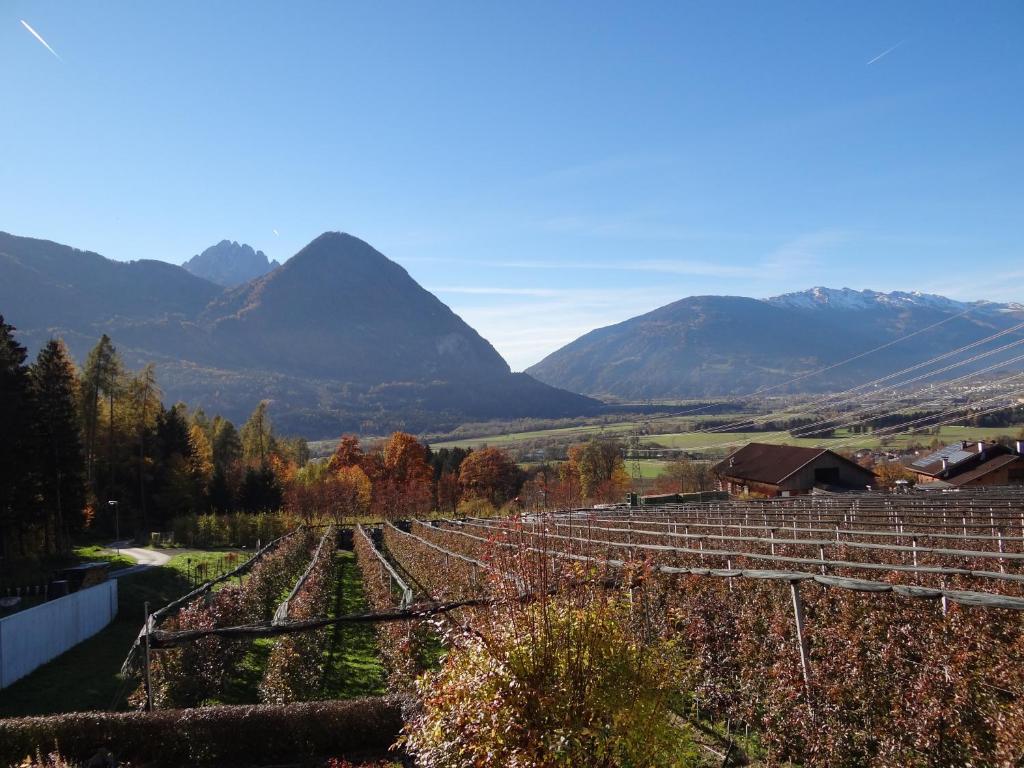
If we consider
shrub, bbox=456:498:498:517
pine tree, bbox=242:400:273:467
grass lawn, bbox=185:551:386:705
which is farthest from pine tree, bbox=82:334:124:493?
grass lawn, bbox=185:551:386:705

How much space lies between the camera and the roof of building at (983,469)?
47688 mm

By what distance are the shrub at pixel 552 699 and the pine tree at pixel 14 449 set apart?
98.3ft

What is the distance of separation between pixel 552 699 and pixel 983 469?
55973mm

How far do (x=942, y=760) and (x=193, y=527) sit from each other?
147 ft

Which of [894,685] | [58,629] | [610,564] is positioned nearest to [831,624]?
[894,685]

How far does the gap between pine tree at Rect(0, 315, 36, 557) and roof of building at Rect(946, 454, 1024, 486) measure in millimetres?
55287

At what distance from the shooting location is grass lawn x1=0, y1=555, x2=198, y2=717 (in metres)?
13.4

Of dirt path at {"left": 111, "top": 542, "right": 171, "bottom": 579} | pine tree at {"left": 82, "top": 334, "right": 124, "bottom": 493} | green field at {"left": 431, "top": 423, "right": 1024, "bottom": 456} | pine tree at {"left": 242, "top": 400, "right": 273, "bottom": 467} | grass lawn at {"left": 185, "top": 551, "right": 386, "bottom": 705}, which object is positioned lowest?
green field at {"left": 431, "top": 423, "right": 1024, "bottom": 456}

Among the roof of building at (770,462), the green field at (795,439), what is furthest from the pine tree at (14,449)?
the green field at (795,439)

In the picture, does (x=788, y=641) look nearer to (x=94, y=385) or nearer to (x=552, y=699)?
(x=552, y=699)

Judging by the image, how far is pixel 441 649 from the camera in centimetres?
1413

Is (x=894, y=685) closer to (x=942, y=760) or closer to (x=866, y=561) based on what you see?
(x=942, y=760)

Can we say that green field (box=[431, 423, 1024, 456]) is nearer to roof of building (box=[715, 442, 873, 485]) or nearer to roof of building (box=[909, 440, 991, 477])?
roof of building (box=[909, 440, 991, 477])

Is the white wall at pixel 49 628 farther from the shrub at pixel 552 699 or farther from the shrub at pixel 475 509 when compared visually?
the shrub at pixel 475 509
